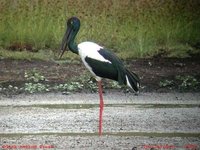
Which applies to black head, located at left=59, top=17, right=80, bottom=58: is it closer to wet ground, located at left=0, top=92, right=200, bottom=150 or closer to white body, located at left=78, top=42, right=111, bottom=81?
white body, located at left=78, top=42, right=111, bottom=81

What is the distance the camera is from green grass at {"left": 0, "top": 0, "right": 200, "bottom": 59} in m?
14.1

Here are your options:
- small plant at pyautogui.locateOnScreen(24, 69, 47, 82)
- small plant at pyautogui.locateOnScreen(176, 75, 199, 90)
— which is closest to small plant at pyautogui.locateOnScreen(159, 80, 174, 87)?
small plant at pyautogui.locateOnScreen(176, 75, 199, 90)

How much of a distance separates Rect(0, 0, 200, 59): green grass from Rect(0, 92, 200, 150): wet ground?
350cm

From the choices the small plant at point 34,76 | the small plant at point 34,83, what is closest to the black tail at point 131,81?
the small plant at point 34,83

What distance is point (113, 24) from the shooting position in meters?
14.9

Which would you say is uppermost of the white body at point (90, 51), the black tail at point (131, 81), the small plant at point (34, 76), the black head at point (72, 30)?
the black head at point (72, 30)

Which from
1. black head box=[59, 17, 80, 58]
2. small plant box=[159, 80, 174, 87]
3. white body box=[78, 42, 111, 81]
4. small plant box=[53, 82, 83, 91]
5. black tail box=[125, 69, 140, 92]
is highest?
black head box=[59, 17, 80, 58]

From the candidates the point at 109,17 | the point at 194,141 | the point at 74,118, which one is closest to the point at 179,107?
the point at 74,118

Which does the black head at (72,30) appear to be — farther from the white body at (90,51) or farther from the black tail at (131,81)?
the black tail at (131,81)

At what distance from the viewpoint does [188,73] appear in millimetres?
12078

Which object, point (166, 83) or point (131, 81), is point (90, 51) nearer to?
point (131, 81)

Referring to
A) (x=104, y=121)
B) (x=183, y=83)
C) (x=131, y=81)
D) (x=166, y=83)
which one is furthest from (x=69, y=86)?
(x=131, y=81)

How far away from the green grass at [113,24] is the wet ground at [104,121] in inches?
138

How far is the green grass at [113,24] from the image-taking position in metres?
14.1
